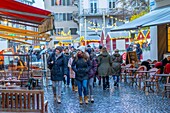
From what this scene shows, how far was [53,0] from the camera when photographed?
282 ft

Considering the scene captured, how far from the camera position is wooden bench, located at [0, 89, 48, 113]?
1039cm

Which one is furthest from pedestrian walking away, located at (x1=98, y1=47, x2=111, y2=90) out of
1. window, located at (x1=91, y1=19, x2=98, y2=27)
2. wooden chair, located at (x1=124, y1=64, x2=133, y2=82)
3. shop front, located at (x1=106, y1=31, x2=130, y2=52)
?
window, located at (x1=91, y1=19, x2=98, y2=27)

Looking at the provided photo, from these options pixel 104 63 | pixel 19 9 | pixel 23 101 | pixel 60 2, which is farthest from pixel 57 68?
pixel 60 2

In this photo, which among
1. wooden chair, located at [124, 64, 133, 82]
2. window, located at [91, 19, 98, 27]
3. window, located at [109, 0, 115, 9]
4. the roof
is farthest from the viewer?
window, located at [109, 0, 115, 9]

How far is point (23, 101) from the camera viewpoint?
35.0ft

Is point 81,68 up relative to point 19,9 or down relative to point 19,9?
down

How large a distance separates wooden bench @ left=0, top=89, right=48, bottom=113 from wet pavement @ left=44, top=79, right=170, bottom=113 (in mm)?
2246

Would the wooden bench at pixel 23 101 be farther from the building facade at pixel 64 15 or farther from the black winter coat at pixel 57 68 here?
the building facade at pixel 64 15

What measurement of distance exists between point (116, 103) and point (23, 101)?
447cm

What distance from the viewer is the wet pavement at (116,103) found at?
1282 centimetres

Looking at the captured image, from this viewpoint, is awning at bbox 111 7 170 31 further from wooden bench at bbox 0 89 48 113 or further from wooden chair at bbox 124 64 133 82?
wooden bench at bbox 0 89 48 113

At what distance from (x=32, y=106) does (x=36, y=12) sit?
2291 mm

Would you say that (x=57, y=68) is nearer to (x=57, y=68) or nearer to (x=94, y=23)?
(x=57, y=68)

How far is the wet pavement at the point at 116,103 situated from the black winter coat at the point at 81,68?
3.02 feet
